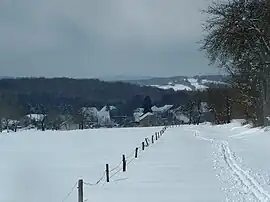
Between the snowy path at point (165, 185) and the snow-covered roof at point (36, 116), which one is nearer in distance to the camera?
the snowy path at point (165, 185)

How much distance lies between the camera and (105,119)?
624 ft

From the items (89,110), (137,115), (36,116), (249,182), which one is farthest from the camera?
(137,115)

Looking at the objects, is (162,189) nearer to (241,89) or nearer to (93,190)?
(93,190)

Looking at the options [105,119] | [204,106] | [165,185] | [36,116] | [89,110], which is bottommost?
[165,185]

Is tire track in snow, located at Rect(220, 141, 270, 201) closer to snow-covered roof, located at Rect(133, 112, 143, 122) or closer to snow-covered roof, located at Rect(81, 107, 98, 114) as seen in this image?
snow-covered roof, located at Rect(81, 107, 98, 114)

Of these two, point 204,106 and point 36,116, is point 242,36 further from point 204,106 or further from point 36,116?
point 36,116

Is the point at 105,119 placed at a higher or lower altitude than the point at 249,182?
higher

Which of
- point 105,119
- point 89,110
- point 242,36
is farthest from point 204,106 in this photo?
point 242,36

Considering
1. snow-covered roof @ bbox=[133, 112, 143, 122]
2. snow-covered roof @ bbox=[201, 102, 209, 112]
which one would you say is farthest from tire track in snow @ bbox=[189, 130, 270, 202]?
snow-covered roof @ bbox=[133, 112, 143, 122]

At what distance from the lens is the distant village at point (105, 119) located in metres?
151

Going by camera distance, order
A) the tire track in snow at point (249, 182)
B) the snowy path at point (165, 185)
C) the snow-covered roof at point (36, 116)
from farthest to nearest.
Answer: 1. the snow-covered roof at point (36, 116)
2. the snowy path at point (165, 185)
3. the tire track in snow at point (249, 182)

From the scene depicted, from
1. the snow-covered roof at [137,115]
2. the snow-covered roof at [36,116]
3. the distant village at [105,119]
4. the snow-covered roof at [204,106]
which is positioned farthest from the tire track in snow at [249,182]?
the snow-covered roof at [137,115]

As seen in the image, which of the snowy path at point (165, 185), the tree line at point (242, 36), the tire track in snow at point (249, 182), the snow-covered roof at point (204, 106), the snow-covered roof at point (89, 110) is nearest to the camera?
the tire track in snow at point (249, 182)

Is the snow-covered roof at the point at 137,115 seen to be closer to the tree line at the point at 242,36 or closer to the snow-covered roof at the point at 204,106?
the snow-covered roof at the point at 204,106
